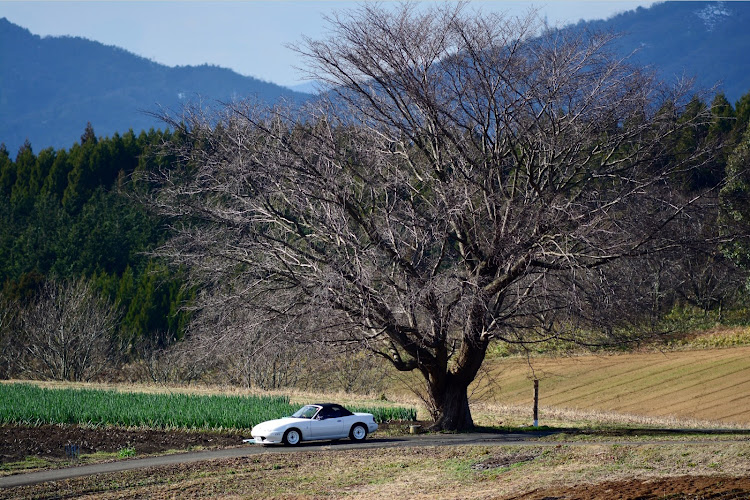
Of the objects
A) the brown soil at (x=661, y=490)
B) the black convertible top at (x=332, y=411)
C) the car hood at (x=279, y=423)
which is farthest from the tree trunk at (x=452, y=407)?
the brown soil at (x=661, y=490)

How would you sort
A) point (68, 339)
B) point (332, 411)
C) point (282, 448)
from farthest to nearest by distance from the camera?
point (68, 339), point (332, 411), point (282, 448)

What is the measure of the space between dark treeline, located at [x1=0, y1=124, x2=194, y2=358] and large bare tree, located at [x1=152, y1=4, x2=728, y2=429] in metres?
33.9

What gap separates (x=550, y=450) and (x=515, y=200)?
308 inches

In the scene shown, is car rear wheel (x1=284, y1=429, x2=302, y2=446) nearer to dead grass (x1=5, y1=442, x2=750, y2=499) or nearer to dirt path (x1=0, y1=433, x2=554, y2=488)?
dirt path (x1=0, y1=433, x2=554, y2=488)

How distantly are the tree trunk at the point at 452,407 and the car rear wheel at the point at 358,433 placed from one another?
270 centimetres

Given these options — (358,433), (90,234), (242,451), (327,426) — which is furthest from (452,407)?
(90,234)

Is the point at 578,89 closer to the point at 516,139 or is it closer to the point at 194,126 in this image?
the point at 516,139

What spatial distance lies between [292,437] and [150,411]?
6.47m

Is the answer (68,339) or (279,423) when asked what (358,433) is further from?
(68,339)

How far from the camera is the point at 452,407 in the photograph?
24.9 m

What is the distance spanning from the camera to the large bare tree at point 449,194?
22125 mm

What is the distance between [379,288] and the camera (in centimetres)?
2475

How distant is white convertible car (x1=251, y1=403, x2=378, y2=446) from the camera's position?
73.2ft

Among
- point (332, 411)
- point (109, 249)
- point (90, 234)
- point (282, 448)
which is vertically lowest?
point (282, 448)
